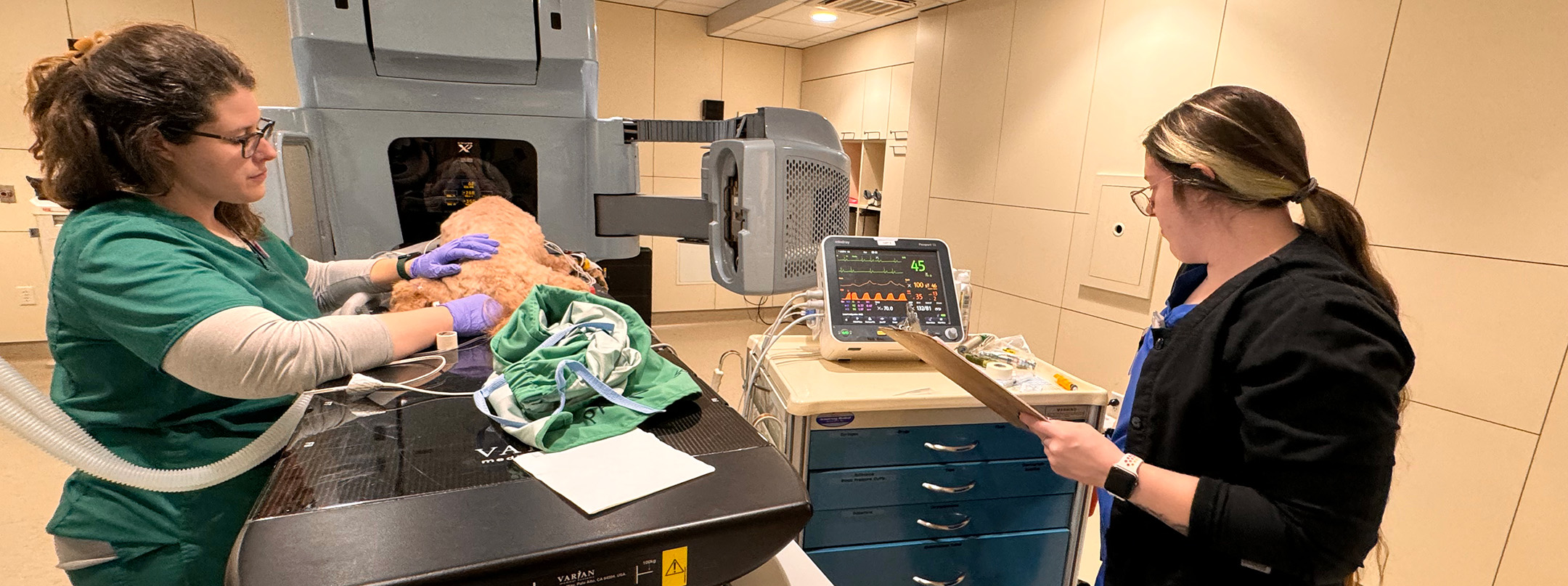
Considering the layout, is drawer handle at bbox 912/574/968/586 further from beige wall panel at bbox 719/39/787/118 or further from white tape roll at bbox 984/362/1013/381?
beige wall panel at bbox 719/39/787/118

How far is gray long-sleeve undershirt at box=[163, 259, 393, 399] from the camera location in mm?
820

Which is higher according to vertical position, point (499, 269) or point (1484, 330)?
point (499, 269)

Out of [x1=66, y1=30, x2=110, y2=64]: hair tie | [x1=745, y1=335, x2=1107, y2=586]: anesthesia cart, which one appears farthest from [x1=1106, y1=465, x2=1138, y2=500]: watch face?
[x1=66, y1=30, x2=110, y2=64]: hair tie

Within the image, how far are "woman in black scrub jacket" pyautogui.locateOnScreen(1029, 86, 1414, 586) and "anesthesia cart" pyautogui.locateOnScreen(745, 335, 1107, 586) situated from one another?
1.64 ft

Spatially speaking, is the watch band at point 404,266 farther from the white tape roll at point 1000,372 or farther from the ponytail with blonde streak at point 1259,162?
the ponytail with blonde streak at point 1259,162

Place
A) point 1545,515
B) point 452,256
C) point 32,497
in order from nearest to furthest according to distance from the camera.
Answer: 1. point 452,256
2. point 1545,515
3. point 32,497

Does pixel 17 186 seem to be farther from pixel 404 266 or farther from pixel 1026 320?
pixel 1026 320

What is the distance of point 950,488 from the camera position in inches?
63.0

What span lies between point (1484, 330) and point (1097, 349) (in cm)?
132

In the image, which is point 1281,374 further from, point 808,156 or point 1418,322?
point 1418,322

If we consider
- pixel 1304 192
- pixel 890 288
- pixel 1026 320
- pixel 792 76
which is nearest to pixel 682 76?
pixel 792 76

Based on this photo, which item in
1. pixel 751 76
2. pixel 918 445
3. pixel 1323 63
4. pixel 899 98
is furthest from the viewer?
pixel 751 76

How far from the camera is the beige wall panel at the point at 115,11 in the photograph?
352cm

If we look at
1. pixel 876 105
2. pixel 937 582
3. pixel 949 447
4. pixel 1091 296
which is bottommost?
pixel 937 582
